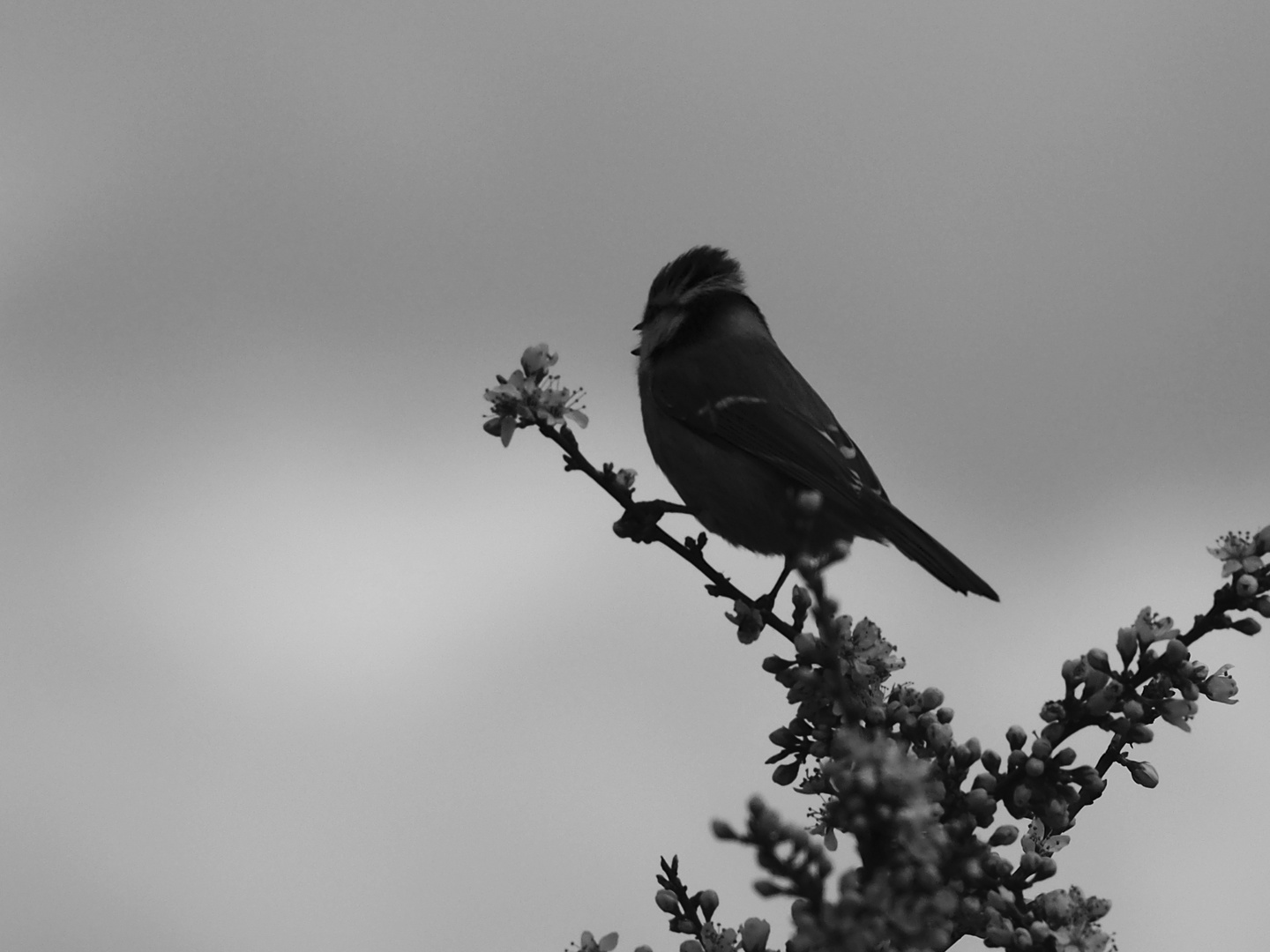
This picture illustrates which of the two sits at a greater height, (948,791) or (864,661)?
(864,661)

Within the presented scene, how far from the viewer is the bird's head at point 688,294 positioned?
7.39m

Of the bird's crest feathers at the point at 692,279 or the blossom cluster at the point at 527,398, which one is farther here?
the bird's crest feathers at the point at 692,279

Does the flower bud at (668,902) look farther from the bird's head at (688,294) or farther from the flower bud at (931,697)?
the bird's head at (688,294)

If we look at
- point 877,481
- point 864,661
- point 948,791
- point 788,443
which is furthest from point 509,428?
point 877,481

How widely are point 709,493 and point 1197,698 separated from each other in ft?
9.50

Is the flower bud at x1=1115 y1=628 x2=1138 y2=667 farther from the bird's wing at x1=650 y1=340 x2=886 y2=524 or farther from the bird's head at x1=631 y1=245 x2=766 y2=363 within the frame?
the bird's head at x1=631 y1=245 x2=766 y2=363

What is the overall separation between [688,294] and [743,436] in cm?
149

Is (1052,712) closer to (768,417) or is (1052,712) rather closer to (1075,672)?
(1075,672)

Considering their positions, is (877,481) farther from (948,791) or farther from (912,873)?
(912,873)

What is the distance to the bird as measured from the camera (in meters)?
5.86

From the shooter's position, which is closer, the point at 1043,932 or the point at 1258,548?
the point at 1043,932

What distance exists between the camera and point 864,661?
4.05 m

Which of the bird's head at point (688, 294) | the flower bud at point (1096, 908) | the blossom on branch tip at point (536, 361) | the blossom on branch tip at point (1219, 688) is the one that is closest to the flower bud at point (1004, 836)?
the flower bud at point (1096, 908)

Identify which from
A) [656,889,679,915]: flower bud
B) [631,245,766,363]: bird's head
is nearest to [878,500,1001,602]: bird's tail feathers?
[656,889,679,915]: flower bud
